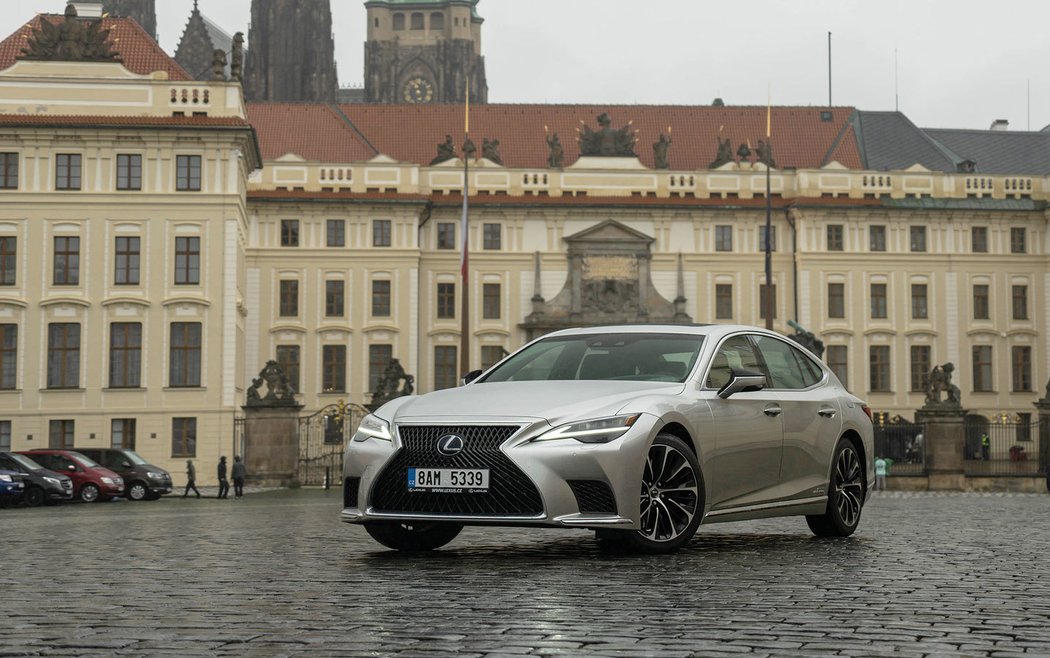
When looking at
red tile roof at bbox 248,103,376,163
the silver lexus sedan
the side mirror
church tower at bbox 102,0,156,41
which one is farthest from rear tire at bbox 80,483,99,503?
church tower at bbox 102,0,156,41

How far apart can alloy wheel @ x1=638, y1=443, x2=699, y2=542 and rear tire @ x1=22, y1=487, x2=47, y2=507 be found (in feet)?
78.6

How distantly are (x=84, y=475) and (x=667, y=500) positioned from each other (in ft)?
85.6

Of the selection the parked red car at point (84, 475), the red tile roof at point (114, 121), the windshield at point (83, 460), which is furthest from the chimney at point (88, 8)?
the parked red car at point (84, 475)

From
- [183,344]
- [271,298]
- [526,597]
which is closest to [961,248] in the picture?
[271,298]

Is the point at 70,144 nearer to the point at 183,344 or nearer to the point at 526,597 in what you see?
the point at 183,344

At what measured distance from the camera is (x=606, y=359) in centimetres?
1012

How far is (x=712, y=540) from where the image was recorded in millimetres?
10828

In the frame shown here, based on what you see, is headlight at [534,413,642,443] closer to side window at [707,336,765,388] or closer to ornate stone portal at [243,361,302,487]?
side window at [707,336,765,388]

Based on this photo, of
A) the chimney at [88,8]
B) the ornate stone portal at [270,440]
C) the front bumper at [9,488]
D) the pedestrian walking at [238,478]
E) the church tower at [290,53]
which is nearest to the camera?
the front bumper at [9,488]

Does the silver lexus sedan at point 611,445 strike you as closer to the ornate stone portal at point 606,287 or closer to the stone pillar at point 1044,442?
the stone pillar at point 1044,442

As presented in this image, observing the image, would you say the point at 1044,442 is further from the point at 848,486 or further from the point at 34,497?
the point at 848,486

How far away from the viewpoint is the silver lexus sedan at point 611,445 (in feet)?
28.6

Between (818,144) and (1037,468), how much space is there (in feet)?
102

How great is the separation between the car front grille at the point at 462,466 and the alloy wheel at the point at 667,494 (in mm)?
777
